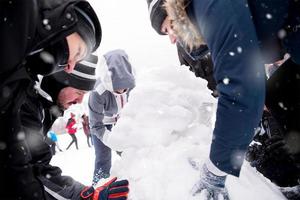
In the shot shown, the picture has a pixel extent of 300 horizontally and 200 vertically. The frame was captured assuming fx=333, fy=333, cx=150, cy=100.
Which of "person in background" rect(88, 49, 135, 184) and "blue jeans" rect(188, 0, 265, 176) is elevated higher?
"blue jeans" rect(188, 0, 265, 176)

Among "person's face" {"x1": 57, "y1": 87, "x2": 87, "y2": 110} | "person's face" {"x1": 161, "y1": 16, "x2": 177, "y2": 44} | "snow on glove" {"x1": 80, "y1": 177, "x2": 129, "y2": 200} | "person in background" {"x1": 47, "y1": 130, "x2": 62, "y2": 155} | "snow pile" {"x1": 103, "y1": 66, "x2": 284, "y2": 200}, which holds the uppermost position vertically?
"person's face" {"x1": 161, "y1": 16, "x2": 177, "y2": 44}

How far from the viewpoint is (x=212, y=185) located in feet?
5.89

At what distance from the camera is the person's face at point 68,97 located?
265cm

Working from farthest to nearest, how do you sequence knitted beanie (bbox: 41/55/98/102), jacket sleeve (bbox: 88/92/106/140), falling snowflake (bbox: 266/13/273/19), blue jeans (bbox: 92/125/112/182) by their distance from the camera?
blue jeans (bbox: 92/125/112/182)
jacket sleeve (bbox: 88/92/106/140)
knitted beanie (bbox: 41/55/98/102)
falling snowflake (bbox: 266/13/273/19)

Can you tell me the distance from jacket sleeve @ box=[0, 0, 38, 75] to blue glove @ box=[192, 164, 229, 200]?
1.13 metres

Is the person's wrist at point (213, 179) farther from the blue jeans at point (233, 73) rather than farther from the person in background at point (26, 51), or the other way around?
the person in background at point (26, 51)

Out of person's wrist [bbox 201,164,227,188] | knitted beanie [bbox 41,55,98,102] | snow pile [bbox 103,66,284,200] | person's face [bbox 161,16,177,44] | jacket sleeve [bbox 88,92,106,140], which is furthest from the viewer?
jacket sleeve [bbox 88,92,106,140]

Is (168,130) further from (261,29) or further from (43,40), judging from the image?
(43,40)

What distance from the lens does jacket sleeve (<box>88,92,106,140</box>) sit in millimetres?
4961

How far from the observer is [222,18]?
1547 mm

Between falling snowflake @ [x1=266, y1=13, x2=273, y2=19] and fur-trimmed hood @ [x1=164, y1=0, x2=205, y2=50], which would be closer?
falling snowflake @ [x1=266, y1=13, x2=273, y2=19]

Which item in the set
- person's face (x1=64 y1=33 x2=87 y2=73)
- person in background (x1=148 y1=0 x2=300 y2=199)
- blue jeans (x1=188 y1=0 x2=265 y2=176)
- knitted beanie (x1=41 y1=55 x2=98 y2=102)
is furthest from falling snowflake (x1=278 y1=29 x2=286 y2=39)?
knitted beanie (x1=41 y1=55 x2=98 y2=102)

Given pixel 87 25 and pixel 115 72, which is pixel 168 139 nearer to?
pixel 87 25

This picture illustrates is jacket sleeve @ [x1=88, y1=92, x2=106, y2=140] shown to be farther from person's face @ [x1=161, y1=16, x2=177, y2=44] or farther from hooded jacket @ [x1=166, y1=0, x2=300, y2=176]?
hooded jacket @ [x1=166, y1=0, x2=300, y2=176]
